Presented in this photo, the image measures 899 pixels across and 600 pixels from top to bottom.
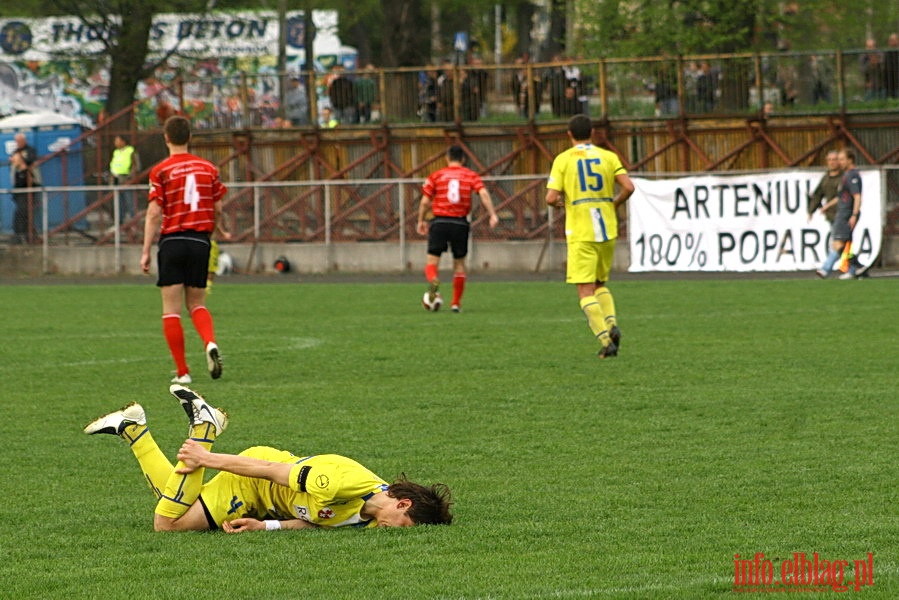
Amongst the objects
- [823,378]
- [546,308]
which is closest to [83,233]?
[546,308]

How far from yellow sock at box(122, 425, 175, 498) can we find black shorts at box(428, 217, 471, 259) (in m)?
13.0

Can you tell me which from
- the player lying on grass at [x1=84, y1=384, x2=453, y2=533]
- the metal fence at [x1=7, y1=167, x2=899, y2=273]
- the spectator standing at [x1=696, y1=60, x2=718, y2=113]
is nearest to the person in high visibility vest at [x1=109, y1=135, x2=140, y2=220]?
the metal fence at [x1=7, y1=167, x2=899, y2=273]

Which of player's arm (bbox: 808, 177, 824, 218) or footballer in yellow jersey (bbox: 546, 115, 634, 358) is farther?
player's arm (bbox: 808, 177, 824, 218)

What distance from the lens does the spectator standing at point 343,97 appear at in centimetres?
3434

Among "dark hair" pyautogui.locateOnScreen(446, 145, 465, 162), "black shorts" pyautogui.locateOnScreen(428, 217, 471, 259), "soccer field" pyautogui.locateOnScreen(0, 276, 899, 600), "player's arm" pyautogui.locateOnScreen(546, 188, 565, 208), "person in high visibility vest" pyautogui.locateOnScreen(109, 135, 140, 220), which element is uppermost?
"person in high visibility vest" pyautogui.locateOnScreen(109, 135, 140, 220)

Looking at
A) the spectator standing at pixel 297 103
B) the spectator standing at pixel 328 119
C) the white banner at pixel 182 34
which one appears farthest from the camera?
the white banner at pixel 182 34

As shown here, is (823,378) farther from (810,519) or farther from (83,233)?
(83,233)

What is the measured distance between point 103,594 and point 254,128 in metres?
29.3

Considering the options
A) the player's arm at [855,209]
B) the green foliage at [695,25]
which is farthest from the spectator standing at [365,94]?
the player's arm at [855,209]

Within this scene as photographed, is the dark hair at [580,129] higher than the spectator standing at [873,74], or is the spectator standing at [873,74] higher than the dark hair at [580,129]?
the spectator standing at [873,74]

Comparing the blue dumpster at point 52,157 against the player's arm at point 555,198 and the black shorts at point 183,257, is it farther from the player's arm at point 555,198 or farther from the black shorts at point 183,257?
the black shorts at point 183,257

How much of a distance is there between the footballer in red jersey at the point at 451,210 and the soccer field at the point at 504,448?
147 cm

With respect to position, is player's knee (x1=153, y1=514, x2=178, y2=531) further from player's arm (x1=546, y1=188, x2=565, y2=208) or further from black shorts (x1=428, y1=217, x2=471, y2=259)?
black shorts (x1=428, y1=217, x2=471, y2=259)

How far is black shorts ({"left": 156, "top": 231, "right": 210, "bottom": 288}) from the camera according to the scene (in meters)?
13.0
